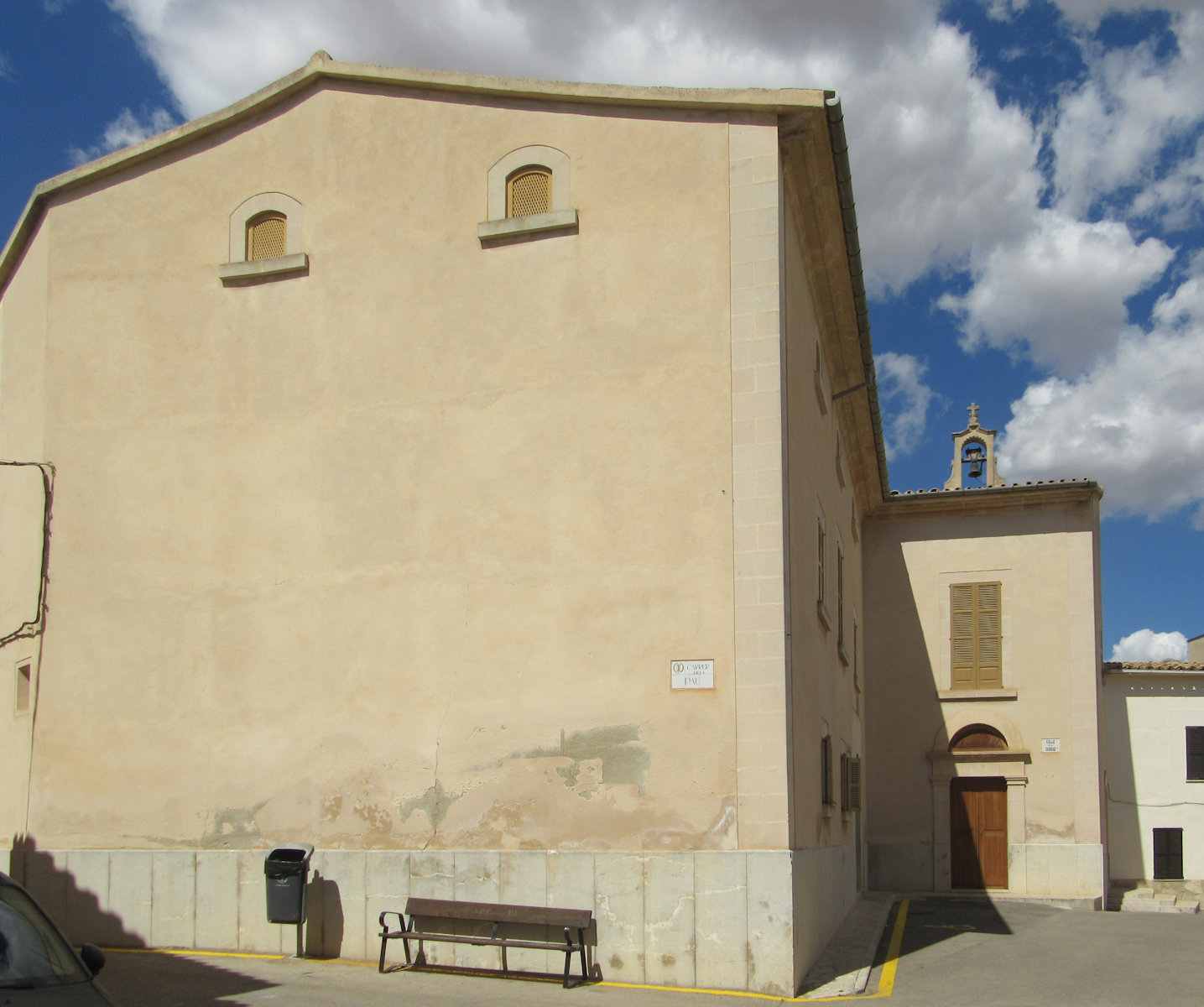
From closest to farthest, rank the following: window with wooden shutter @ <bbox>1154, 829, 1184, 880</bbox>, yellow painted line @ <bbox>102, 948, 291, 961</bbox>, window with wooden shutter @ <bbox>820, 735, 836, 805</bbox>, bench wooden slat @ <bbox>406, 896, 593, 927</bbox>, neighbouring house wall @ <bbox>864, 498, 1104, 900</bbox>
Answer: bench wooden slat @ <bbox>406, 896, 593, 927</bbox>, yellow painted line @ <bbox>102, 948, 291, 961</bbox>, window with wooden shutter @ <bbox>820, 735, 836, 805</bbox>, neighbouring house wall @ <bbox>864, 498, 1104, 900</bbox>, window with wooden shutter @ <bbox>1154, 829, 1184, 880</bbox>

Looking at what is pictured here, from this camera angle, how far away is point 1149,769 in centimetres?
2514

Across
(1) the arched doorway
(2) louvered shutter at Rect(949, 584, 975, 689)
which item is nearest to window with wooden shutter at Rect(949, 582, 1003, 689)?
(2) louvered shutter at Rect(949, 584, 975, 689)

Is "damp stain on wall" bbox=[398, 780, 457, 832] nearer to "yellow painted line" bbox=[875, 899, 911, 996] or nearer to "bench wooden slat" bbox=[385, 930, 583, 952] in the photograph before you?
"bench wooden slat" bbox=[385, 930, 583, 952]

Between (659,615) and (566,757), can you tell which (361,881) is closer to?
(566,757)

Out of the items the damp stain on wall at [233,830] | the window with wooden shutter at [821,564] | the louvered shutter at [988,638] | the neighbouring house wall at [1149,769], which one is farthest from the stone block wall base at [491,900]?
the neighbouring house wall at [1149,769]

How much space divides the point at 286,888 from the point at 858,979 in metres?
5.08

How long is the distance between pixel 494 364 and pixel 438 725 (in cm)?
338

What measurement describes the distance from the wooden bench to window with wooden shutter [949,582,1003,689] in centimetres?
1461

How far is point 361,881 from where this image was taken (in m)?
10.8

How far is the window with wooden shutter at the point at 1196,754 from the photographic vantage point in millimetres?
25031

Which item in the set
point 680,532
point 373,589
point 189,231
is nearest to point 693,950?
point 680,532

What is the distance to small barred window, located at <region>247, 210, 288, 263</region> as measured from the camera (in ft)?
41.1

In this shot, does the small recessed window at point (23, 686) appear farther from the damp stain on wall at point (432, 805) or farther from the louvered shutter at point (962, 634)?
the louvered shutter at point (962, 634)

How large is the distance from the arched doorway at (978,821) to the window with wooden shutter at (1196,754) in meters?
5.61
